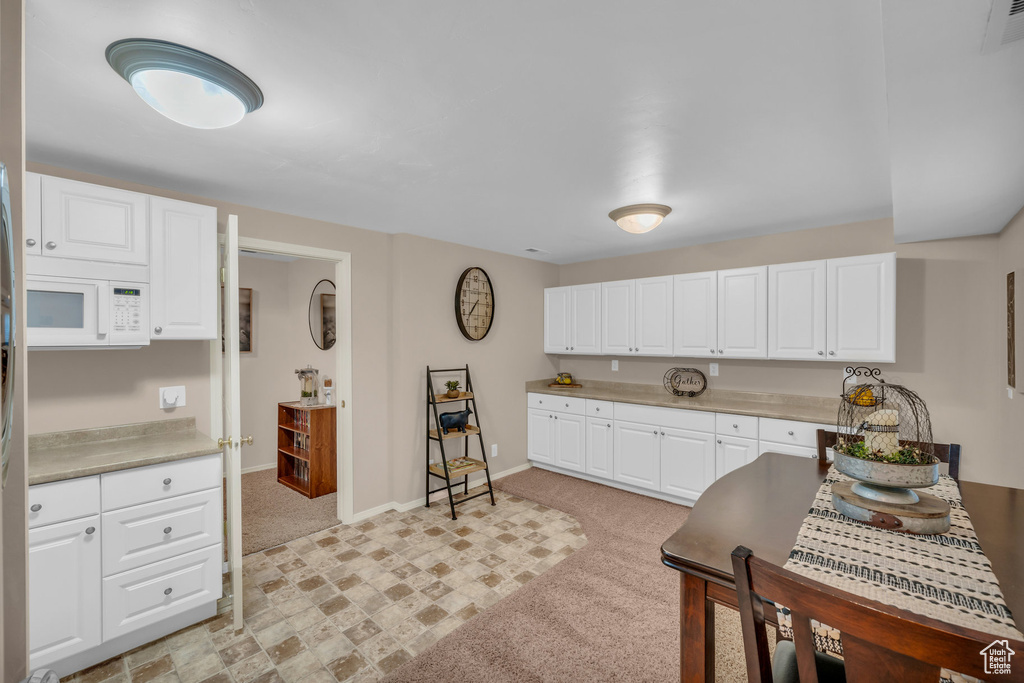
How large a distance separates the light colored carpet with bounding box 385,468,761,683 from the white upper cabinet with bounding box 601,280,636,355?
6.10 ft

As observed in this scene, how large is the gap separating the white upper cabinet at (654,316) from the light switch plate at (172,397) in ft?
12.0

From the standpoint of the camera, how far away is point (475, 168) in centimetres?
232

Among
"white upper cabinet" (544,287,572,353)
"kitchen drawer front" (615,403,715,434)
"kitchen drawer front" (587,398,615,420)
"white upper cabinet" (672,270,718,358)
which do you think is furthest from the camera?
"white upper cabinet" (544,287,572,353)

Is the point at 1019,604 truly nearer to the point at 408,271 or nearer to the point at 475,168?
the point at 475,168

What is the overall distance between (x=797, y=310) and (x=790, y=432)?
0.95 metres

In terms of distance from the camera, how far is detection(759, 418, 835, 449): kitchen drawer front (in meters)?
3.15

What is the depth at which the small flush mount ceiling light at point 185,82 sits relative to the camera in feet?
4.38

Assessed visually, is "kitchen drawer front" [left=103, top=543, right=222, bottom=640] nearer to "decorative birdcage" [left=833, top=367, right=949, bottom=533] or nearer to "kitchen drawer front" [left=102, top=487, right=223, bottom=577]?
"kitchen drawer front" [left=102, top=487, right=223, bottom=577]

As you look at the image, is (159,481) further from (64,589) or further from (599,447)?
(599,447)

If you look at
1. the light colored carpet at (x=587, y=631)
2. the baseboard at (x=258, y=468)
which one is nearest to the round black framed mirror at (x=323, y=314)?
the baseboard at (x=258, y=468)

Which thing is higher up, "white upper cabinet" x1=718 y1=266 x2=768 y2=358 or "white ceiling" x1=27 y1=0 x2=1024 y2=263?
"white ceiling" x1=27 y1=0 x2=1024 y2=263

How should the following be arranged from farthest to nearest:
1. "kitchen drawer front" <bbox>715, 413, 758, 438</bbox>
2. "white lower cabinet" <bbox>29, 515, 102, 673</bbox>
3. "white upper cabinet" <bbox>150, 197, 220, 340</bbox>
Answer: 1. "kitchen drawer front" <bbox>715, 413, 758, 438</bbox>
2. "white upper cabinet" <bbox>150, 197, 220, 340</bbox>
3. "white lower cabinet" <bbox>29, 515, 102, 673</bbox>

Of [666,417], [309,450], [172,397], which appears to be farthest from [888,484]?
[309,450]

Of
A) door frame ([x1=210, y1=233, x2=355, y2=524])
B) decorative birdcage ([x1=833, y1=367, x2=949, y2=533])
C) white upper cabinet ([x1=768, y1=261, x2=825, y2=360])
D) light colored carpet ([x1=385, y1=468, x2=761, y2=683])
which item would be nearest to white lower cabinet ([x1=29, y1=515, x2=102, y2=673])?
light colored carpet ([x1=385, y1=468, x2=761, y2=683])
